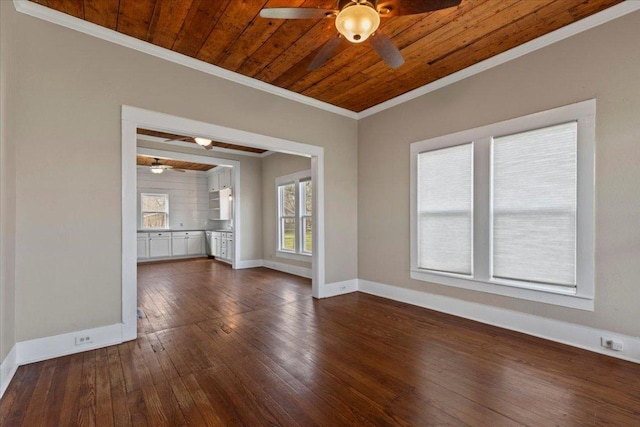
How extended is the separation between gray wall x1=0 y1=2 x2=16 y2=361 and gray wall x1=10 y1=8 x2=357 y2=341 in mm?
107

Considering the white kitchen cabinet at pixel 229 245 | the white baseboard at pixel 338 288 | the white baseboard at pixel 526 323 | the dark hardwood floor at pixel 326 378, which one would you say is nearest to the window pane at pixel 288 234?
the white kitchen cabinet at pixel 229 245

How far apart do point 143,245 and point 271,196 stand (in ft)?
13.3

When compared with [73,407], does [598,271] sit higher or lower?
higher

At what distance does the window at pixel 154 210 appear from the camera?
345 inches

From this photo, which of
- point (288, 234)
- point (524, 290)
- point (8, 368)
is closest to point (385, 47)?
point (524, 290)

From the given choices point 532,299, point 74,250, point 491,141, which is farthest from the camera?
point 491,141

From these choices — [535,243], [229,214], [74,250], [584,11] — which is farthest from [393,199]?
[229,214]

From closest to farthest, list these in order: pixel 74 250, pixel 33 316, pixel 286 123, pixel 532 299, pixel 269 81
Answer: pixel 33 316 < pixel 74 250 < pixel 532 299 < pixel 269 81 < pixel 286 123

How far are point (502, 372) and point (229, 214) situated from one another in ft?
24.4

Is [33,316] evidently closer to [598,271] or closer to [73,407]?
[73,407]

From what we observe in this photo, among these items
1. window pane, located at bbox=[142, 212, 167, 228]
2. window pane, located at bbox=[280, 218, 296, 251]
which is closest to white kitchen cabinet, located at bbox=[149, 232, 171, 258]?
window pane, located at bbox=[142, 212, 167, 228]

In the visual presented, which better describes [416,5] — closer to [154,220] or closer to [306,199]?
[306,199]

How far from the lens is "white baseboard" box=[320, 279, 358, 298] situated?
14.6ft

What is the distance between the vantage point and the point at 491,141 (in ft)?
10.7
